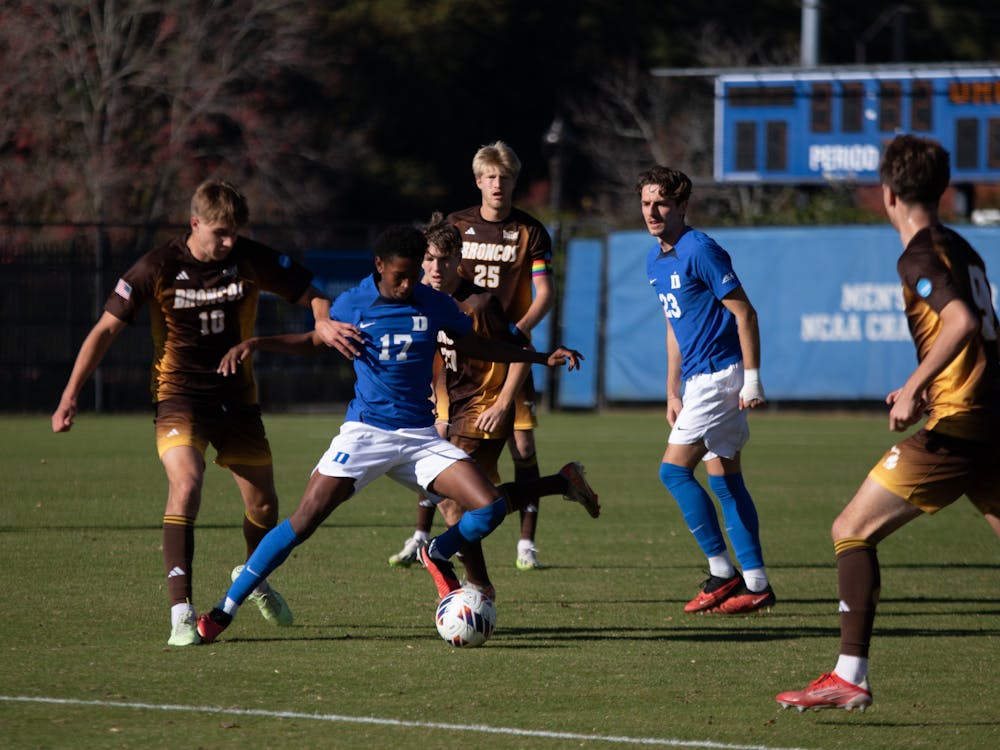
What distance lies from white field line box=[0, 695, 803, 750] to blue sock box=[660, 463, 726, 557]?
2.97m

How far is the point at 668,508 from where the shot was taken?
13.4 metres

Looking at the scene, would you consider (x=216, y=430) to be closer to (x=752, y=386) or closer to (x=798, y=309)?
(x=752, y=386)

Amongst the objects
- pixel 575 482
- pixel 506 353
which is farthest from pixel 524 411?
pixel 506 353

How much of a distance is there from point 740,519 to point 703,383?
800 mm

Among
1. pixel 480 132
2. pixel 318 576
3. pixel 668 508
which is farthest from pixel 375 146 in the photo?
pixel 318 576

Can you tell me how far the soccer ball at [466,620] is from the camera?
7164mm

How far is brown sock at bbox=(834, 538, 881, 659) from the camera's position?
19.5 ft

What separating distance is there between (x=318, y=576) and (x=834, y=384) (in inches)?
638

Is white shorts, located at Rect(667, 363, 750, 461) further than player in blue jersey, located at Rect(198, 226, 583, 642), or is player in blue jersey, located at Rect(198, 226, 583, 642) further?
white shorts, located at Rect(667, 363, 750, 461)

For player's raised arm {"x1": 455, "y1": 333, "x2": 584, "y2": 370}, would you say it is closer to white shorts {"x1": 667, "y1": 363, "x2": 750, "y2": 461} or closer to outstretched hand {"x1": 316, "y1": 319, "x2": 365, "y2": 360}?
outstretched hand {"x1": 316, "y1": 319, "x2": 365, "y2": 360}

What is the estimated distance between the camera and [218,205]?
24.1 ft

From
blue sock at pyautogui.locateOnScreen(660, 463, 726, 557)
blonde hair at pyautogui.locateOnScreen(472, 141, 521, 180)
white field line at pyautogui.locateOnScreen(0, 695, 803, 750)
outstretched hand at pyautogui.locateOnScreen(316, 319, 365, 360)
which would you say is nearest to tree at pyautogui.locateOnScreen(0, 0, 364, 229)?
blonde hair at pyautogui.locateOnScreen(472, 141, 521, 180)

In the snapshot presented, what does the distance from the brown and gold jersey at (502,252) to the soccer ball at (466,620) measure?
8.60 ft

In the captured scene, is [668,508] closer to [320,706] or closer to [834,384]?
[320,706]
